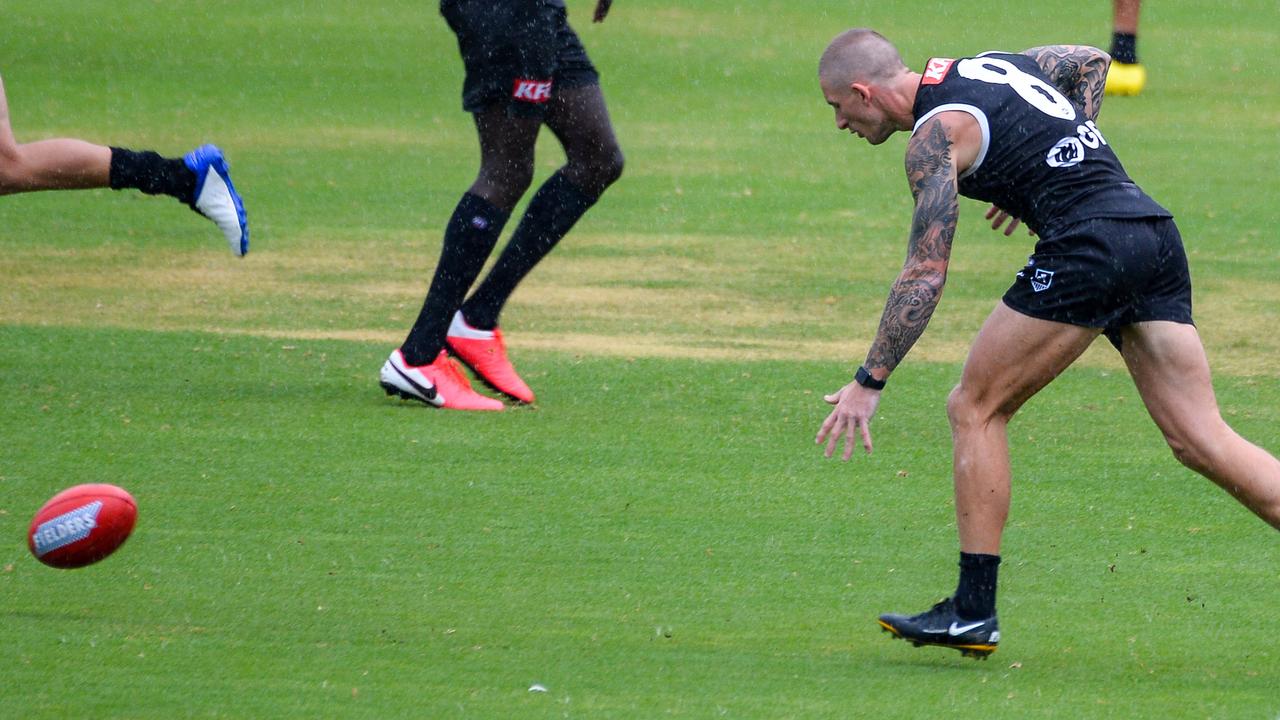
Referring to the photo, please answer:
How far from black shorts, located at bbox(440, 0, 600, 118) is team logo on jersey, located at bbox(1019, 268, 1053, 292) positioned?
3.17m

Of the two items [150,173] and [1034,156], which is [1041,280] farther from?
[150,173]

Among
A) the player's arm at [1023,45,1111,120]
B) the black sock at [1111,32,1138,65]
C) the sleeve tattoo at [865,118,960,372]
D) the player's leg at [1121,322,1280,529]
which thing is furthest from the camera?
the black sock at [1111,32,1138,65]

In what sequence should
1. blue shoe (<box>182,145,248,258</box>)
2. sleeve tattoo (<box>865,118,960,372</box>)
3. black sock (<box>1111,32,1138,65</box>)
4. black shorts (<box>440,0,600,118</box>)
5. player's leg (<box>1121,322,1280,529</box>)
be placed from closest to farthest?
sleeve tattoo (<box>865,118,960,372</box>) → player's leg (<box>1121,322,1280,529</box>) → blue shoe (<box>182,145,248,258</box>) → black shorts (<box>440,0,600,118</box>) → black sock (<box>1111,32,1138,65</box>)

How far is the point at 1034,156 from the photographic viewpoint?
509cm

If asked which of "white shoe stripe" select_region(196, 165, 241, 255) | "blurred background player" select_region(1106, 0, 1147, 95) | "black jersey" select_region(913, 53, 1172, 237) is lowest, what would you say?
"blurred background player" select_region(1106, 0, 1147, 95)

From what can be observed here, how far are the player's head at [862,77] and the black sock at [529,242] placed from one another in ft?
9.71

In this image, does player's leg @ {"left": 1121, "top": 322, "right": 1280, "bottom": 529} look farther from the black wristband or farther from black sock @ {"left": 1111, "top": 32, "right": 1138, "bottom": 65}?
black sock @ {"left": 1111, "top": 32, "right": 1138, "bottom": 65}

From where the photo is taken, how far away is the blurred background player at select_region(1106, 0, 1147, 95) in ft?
57.8

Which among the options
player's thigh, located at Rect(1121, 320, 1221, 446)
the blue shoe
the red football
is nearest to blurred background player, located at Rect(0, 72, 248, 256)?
the blue shoe

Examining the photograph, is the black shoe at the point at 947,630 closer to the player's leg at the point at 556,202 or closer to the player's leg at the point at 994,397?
the player's leg at the point at 994,397

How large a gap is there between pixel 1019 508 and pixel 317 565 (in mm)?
2365

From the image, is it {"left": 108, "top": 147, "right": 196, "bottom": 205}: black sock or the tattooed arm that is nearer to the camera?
the tattooed arm

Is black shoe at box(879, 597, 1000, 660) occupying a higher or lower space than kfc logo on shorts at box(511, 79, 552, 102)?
lower

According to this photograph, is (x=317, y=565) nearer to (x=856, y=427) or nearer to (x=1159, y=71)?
(x=856, y=427)
